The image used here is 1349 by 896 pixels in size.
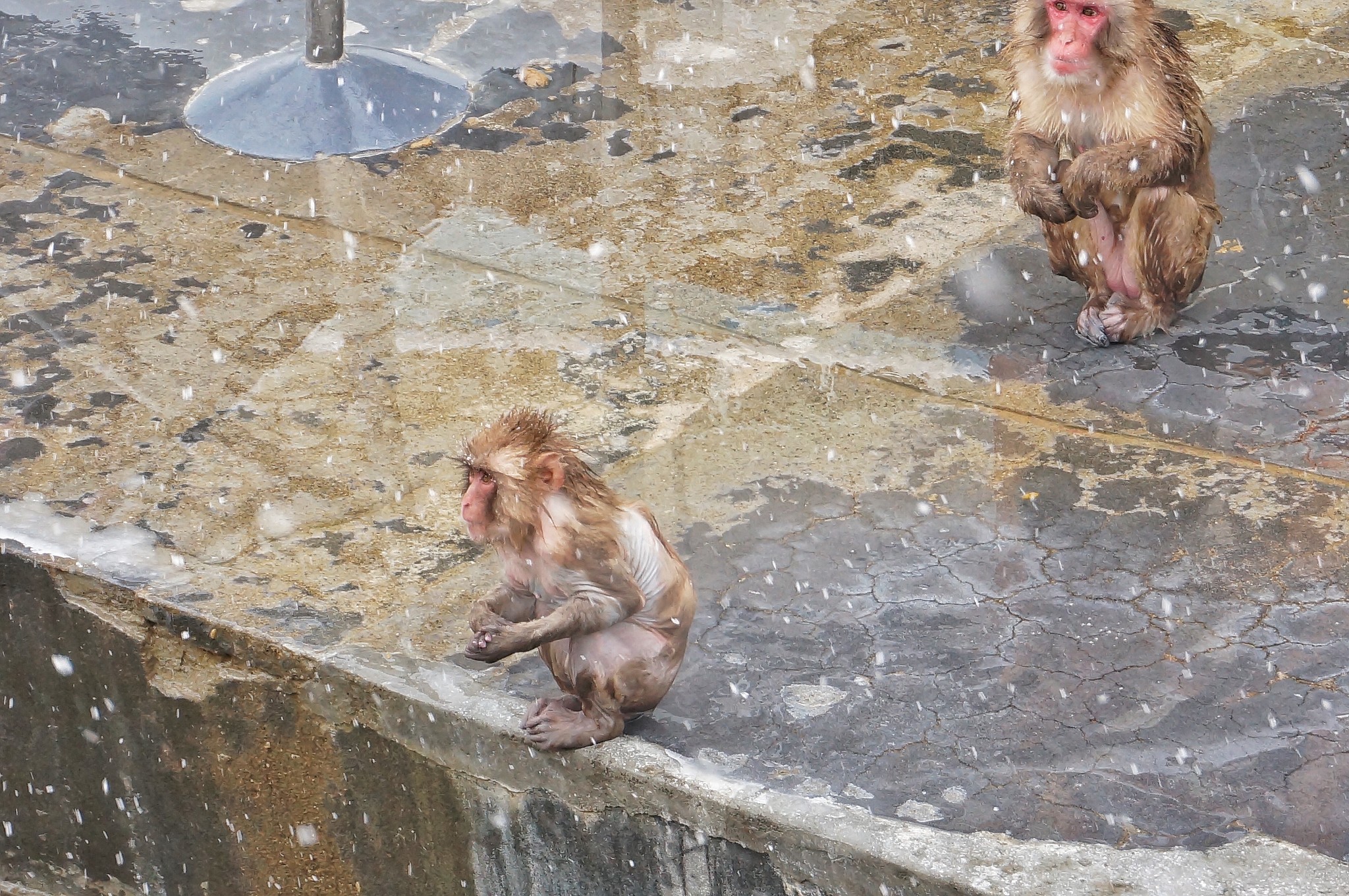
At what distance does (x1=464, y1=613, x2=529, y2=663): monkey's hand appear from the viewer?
3498 mm

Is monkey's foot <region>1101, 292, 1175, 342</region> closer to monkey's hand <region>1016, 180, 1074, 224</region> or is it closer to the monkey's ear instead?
monkey's hand <region>1016, 180, 1074, 224</region>

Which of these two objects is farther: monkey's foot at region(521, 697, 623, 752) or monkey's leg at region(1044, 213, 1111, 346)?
monkey's leg at region(1044, 213, 1111, 346)

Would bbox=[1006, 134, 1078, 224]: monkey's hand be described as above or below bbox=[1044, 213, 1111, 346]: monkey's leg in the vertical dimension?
above

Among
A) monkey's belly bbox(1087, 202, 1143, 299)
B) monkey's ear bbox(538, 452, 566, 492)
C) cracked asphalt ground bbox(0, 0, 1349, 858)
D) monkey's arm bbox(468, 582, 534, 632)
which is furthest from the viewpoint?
monkey's belly bbox(1087, 202, 1143, 299)

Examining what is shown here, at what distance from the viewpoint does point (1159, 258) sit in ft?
17.3

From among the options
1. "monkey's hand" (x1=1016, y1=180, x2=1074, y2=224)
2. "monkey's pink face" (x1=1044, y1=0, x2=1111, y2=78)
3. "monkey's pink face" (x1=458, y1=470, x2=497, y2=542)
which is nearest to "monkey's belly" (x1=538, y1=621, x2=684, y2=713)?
"monkey's pink face" (x1=458, y1=470, x2=497, y2=542)

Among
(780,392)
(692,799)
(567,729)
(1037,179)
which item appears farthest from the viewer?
(780,392)

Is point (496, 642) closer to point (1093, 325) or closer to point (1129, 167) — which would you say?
point (1129, 167)

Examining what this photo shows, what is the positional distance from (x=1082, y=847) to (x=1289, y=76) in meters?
4.92

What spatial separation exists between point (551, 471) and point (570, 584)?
261 millimetres

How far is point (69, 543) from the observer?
467 centimetres

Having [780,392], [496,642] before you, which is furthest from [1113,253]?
[496,642]

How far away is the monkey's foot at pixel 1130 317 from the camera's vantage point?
5.43 meters

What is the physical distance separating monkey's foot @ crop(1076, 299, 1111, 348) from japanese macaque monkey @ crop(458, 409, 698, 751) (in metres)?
2.30
